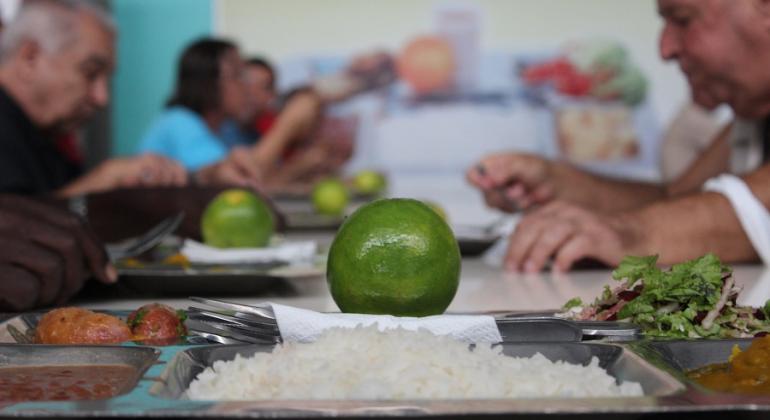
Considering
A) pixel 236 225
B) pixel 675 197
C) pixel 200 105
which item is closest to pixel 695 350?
pixel 236 225

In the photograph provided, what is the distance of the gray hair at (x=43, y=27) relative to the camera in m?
3.20

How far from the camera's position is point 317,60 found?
6820mm

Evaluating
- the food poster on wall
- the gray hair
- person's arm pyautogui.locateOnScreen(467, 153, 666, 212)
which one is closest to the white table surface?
person's arm pyautogui.locateOnScreen(467, 153, 666, 212)

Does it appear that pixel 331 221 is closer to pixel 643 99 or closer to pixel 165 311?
pixel 165 311

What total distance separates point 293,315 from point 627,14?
6.03 m

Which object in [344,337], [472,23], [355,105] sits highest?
[344,337]

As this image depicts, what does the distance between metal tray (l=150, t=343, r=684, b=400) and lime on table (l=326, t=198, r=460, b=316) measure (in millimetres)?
181

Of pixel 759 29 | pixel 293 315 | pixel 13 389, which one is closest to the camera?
pixel 13 389

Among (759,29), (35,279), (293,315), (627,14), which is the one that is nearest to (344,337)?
(293,315)

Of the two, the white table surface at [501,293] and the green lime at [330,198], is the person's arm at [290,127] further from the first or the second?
the white table surface at [501,293]

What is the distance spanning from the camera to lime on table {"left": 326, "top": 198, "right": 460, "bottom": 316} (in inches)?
38.7

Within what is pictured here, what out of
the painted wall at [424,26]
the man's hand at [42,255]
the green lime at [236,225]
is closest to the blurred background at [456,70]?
the painted wall at [424,26]

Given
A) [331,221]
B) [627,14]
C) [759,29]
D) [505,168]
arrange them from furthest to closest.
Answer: [627,14] → [331,221] → [505,168] → [759,29]

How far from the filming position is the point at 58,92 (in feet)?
10.8
